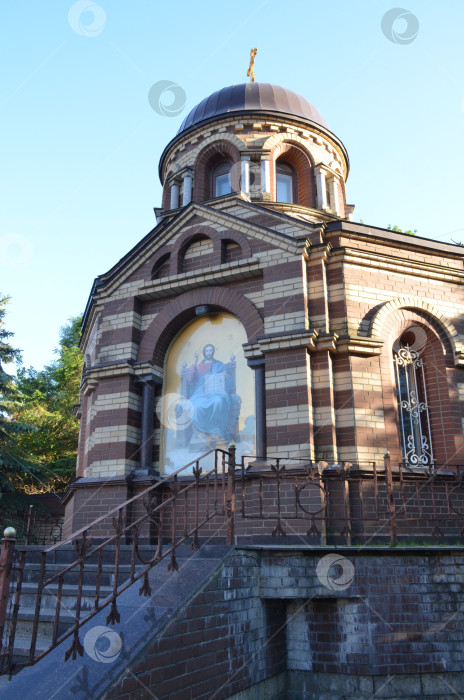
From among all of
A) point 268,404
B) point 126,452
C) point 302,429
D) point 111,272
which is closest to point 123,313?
point 111,272

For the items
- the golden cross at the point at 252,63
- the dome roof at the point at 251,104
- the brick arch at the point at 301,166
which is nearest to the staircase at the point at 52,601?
the brick arch at the point at 301,166

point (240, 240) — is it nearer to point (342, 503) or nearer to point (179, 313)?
point (179, 313)

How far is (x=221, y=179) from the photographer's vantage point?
49.3 feet

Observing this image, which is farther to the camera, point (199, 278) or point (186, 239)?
point (186, 239)

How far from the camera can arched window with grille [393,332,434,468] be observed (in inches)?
395

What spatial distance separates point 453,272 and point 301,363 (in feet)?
13.0

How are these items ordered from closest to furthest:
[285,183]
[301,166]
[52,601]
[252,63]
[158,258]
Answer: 1. [52,601]
2. [158,258]
3. [301,166]
4. [285,183]
5. [252,63]

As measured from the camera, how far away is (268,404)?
9.48 meters

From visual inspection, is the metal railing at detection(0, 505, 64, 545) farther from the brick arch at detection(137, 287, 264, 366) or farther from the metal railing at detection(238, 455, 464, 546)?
the metal railing at detection(238, 455, 464, 546)

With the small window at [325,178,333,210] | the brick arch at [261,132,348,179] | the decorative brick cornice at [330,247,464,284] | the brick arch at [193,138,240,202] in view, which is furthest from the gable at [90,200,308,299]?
the small window at [325,178,333,210]

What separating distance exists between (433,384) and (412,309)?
1.43 metres

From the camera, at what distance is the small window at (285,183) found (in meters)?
15.0

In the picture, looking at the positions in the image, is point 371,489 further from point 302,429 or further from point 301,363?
point 301,363

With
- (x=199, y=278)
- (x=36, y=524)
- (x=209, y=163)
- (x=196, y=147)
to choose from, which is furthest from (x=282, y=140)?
(x=36, y=524)
